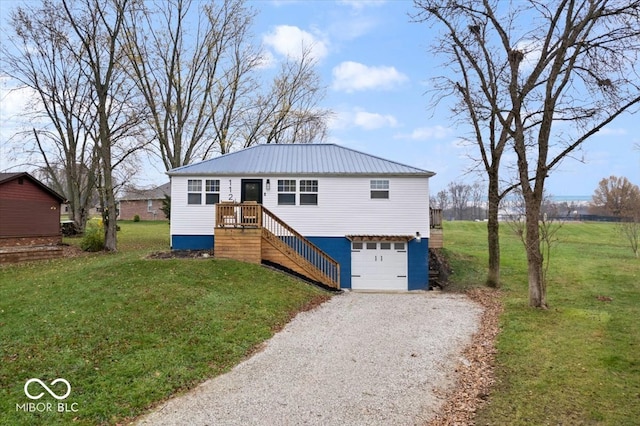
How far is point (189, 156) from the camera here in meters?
23.4

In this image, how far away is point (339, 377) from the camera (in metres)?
5.86

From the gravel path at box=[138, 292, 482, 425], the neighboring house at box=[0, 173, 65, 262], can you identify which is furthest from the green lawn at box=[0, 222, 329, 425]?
the neighboring house at box=[0, 173, 65, 262]

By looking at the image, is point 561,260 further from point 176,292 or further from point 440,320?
point 176,292

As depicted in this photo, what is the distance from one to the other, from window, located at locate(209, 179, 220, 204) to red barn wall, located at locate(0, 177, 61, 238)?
9909 millimetres

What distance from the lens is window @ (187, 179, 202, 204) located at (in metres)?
15.2

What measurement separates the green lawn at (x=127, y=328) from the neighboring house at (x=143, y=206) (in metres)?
32.2

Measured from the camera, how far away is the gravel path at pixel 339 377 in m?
4.67

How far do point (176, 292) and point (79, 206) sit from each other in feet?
65.8

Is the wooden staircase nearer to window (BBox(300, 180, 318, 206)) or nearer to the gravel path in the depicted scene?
window (BBox(300, 180, 318, 206))

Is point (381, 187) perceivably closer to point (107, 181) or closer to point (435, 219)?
point (435, 219)

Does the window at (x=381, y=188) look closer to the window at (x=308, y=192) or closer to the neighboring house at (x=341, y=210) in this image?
the neighboring house at (x=341, y=210)

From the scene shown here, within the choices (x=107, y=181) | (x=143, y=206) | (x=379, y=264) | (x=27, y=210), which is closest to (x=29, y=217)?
(x=27, y=210)

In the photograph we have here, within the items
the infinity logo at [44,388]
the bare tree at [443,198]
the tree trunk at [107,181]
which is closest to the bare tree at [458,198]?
the bare tree at [443,198]

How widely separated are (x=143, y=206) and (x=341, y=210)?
120ft
